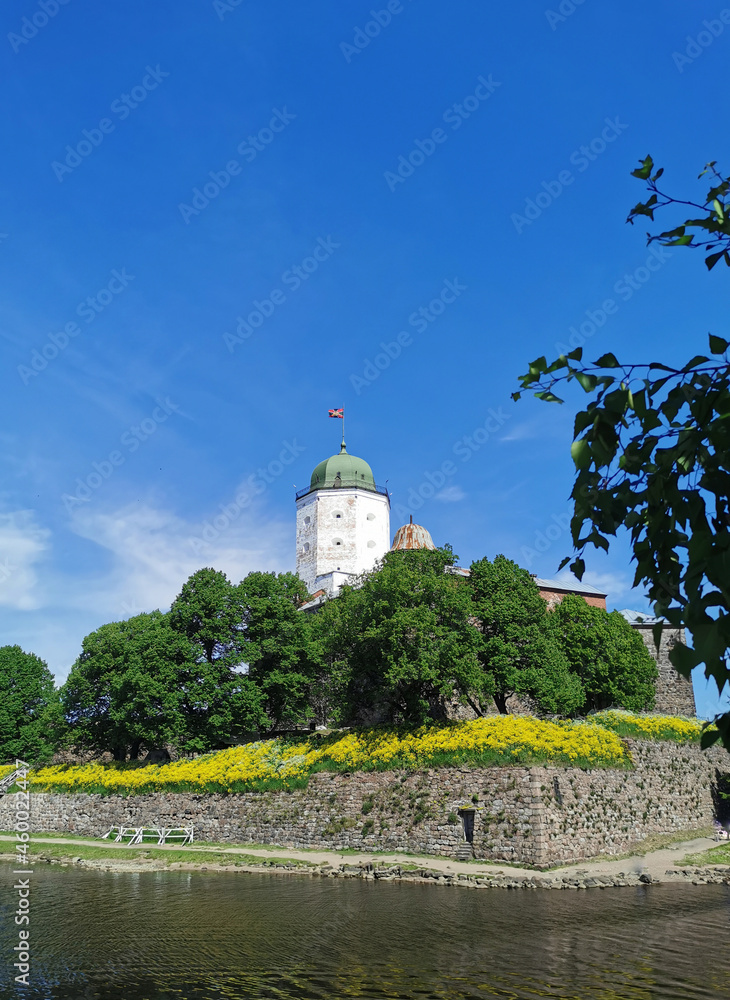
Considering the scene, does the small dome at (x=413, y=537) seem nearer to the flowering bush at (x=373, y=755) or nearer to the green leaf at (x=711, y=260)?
the flowering bush at (x=373, y=755)

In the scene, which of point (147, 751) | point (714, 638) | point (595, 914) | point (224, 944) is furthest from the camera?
point (147, 751)

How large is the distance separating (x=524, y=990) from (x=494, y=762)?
13.4m

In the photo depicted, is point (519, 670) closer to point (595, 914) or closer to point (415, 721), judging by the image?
point (415, 721)

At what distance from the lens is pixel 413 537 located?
62.2m

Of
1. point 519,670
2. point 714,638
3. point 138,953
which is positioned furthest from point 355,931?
point 519,670

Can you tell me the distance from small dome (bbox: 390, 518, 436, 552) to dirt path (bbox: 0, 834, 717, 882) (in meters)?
Result: 36.7

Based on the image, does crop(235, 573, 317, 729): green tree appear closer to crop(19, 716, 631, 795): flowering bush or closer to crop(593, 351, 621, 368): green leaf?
crop(19, 716, 631, 795): flowering bush

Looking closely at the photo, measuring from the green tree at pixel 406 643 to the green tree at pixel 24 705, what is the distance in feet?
80.2

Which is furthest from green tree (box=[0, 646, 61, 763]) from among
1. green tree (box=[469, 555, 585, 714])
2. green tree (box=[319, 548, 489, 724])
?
green tree (box=[469, 555, 585, 714])

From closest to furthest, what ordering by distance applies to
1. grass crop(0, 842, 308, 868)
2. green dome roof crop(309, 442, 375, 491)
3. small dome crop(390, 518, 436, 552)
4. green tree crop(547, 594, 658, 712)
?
grass crop(0, 842, 308, 868) < green tree crop(547, 594, 658, 712) < small dome crop(390, 518, 436, 552) < green dome roof crop(309, 442, 375, 491)

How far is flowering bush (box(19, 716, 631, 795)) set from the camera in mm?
23719

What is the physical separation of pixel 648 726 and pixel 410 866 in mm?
13302

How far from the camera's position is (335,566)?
67.8 meters

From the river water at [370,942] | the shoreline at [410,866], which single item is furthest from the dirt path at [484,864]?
the river water at [370,942]
